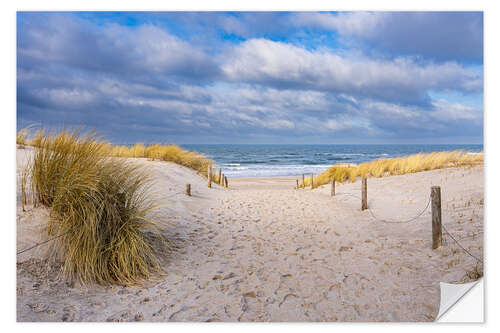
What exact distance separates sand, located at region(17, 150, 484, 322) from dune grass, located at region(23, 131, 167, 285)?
0.18 metres

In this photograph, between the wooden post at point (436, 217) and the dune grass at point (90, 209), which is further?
the wooden post at point (436, 217)

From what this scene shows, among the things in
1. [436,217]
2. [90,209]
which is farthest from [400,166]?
[90,209]

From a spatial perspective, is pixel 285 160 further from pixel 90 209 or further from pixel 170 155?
pixel 90 209

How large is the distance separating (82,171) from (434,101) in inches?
195

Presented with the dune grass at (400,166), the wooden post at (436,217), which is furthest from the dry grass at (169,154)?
the wooden post at (436,217)

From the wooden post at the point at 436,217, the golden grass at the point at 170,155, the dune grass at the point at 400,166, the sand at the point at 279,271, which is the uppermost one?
the golden grass at the point at 170,155

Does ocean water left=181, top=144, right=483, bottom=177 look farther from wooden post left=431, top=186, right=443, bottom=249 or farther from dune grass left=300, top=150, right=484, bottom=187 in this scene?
wooden post left=431, top=186, right=443, bottom=249

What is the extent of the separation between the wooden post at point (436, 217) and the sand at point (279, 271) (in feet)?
0.39

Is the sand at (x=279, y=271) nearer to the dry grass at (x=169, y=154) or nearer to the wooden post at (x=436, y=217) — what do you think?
the wooden post at (x=436, y=217)

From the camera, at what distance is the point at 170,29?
4.36 meters

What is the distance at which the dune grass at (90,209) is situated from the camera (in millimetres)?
3080

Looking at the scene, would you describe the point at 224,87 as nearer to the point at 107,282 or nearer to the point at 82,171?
the point at 82,171

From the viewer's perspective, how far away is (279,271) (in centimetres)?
373


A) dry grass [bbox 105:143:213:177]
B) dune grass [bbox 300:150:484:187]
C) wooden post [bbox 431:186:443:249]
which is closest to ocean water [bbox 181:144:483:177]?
dry grass [bbox 105:143:213:177]
